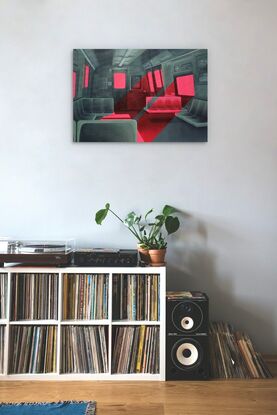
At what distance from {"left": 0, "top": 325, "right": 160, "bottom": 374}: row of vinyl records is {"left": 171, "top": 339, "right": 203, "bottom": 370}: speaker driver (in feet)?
0.37

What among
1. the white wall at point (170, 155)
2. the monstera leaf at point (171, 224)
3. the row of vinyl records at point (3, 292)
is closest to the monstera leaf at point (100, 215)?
the white wall at point (170, 155)

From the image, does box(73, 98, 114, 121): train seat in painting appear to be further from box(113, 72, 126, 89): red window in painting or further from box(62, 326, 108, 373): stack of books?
box(62, 326, 108, 373): stack of books

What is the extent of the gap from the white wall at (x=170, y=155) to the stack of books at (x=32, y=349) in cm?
65

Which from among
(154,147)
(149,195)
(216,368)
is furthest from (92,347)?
(154,147)

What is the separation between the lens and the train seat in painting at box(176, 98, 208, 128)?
8.98 ft

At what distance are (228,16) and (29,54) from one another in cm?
140

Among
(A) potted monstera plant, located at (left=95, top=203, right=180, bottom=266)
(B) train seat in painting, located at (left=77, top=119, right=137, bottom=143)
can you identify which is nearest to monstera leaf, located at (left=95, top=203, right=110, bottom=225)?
(A) potted monstera plant, located at (left=95, top=203, right=180, bottom=266)

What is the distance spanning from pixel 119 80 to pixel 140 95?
0.18 m

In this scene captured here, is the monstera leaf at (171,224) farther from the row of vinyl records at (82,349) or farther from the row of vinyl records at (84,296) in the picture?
the row of vinyl records at (82,349)

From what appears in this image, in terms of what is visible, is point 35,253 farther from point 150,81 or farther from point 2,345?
point 150,81

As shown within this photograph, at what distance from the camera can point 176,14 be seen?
2.77 meters

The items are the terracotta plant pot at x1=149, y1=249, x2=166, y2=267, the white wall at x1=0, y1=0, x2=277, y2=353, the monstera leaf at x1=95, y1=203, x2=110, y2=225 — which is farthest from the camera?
the white wall at x1=0, y1=0, x2=277, y2=353

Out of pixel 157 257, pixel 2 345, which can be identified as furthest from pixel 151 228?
pixel 2 345

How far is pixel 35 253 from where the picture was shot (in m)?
2.38
